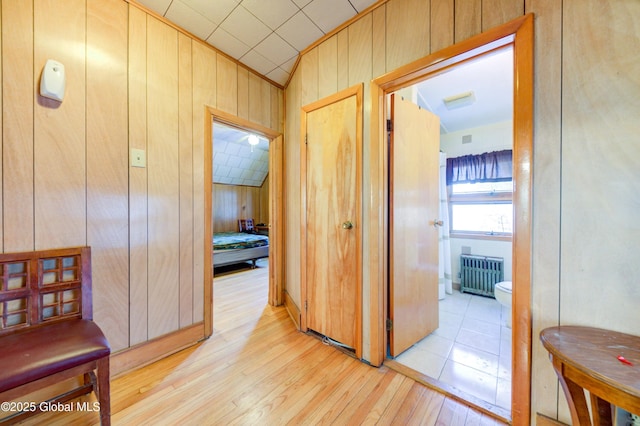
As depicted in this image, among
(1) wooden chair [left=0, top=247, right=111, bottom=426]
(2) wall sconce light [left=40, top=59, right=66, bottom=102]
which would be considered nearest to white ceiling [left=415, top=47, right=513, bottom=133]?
(2) wall sconce light [left=40, top=59, right=66, bottom=102]

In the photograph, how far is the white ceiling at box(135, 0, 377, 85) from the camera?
5.19 ft

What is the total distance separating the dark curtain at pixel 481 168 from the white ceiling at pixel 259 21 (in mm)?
2547

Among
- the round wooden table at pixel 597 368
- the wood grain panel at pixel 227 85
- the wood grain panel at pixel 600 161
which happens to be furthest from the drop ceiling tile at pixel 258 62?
the round wooden table at pixel 597 368

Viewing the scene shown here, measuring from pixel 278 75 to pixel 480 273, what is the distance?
3.51m

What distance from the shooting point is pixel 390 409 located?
126 cm

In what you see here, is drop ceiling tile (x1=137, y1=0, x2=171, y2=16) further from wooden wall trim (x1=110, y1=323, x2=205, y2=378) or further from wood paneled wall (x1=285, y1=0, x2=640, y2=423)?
wooden wall trim (x1=110, y1=323, x2=205, y2=378)

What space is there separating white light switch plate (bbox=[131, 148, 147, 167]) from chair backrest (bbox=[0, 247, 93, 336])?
0.62 m

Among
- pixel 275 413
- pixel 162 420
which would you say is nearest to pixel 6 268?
pixel 162 420

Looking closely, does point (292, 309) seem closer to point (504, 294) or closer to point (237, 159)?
point (504, 294)

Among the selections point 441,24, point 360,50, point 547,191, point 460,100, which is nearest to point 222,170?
point 360,50

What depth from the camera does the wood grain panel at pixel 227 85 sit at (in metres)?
2.05

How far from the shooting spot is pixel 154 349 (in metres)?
1.67

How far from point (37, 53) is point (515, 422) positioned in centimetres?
314

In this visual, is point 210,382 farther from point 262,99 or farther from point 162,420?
point 262,99
